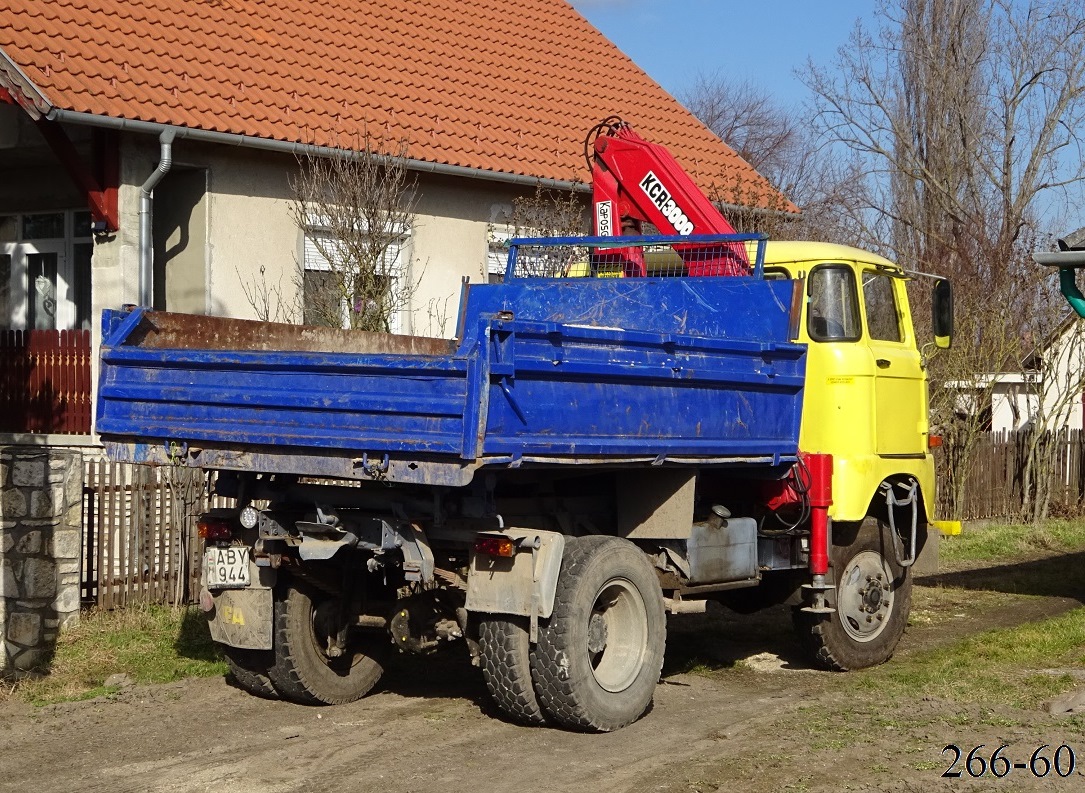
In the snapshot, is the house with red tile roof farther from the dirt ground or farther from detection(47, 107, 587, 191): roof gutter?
the dirt ground

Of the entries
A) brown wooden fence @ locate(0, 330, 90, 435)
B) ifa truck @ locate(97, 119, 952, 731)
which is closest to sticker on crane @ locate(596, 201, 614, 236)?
ifa truck @ locate(97, 119, 952, 731)

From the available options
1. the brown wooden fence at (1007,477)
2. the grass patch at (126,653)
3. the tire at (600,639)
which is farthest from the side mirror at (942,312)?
the brown wooden fence at (1007,477)

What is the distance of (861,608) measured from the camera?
359 inches

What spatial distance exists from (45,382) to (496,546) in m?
8.51

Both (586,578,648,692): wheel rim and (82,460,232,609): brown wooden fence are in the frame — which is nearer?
(586,578,648,692): wheel rim

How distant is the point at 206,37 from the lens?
14516mm

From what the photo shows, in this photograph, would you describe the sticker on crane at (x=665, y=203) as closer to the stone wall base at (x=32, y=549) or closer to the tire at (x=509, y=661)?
the tire at (x=509, y=661)

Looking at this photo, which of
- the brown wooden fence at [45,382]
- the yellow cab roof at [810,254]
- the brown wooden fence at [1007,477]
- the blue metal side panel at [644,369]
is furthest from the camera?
the brown wooden fence at [1007,477]

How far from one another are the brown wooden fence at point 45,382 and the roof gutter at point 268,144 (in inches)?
95.0

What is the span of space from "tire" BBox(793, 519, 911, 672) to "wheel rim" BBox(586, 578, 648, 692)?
6.23 feet

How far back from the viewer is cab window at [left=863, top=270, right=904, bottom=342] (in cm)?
923

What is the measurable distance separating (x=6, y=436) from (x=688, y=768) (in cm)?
959

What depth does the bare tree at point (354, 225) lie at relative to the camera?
1254 cm

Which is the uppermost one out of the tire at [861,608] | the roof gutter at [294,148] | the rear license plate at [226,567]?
the roof gutter at [294,148]
